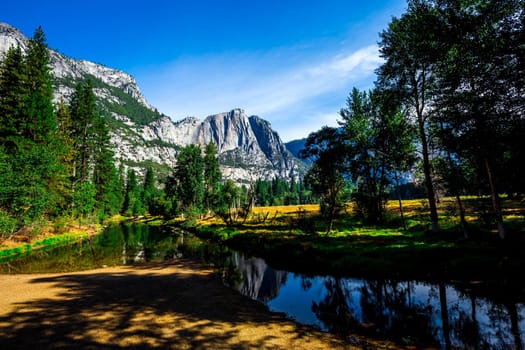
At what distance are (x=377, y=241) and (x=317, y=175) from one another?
1104cm

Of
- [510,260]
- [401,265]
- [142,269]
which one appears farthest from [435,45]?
[142,269]

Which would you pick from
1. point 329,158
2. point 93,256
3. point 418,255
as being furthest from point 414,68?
point 93,256

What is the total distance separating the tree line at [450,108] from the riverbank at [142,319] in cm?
1290

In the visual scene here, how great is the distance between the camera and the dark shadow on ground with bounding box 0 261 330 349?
25.0ft

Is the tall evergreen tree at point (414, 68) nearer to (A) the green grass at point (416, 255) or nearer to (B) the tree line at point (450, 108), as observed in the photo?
(B) the tree line at point (450, 108)

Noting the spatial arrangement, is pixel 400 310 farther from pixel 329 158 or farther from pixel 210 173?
pixel 210 173

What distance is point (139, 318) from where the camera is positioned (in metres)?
9.48

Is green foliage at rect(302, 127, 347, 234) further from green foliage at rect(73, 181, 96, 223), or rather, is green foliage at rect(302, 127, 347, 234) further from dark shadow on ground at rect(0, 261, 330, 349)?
green foliage at rect(73, 181, 96, 223)

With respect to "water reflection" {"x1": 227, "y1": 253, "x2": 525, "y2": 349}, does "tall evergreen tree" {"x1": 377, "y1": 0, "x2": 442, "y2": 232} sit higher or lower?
higher

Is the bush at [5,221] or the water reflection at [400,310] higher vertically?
the bush at [5,221]

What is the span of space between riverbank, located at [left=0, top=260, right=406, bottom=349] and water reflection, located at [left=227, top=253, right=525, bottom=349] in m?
1.53

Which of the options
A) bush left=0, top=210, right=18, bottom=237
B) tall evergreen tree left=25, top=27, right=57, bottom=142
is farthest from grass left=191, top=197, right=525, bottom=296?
tall evergreen tree left=25, top=27, right=57, bottom=142

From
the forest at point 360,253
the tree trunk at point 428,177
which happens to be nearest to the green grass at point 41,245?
the forest at point 360,253

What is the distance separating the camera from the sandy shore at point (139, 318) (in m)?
7.65
